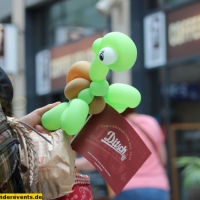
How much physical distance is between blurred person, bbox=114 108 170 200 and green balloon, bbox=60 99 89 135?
224cm

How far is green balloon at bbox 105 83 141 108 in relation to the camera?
2.28 metres

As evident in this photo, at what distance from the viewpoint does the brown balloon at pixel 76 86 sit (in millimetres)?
2191

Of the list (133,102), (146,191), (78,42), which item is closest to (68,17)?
(78,42)

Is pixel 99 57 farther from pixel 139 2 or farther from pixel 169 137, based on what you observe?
pixel 139 2

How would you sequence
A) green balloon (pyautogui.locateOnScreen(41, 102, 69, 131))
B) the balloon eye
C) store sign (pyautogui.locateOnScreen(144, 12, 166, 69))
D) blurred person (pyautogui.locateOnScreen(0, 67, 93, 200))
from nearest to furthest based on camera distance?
blurred person (pyautogui.locateOnScreen(0, 67, 93, 200)) → the balloon eye → green balloon (pyautogui.locateOnScreen(41, 102, 69, 131)) → store sign (pyautogui.locateOnScreen(144, 12, 166, 69))

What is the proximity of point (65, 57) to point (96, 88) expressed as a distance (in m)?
9.72

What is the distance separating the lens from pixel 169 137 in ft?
30.5

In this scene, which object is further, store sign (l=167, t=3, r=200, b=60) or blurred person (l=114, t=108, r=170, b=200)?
store sign (l=167, t=3, r=200, b=60)

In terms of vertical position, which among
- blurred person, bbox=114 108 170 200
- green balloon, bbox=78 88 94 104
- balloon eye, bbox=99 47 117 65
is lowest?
blurred person, bbox=114 108 170 200

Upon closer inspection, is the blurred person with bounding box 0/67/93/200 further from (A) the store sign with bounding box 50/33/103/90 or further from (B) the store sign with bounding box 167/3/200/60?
(A) the store sign with bounding box 50/33/103/90

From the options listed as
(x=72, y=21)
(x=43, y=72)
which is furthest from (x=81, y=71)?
(x=43, y=72)

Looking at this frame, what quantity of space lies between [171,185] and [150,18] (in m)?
2.54

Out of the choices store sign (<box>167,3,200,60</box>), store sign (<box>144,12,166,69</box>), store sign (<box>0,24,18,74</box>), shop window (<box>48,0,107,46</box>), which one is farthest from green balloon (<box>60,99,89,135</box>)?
store sign (<box>0,24,18,74</box>)

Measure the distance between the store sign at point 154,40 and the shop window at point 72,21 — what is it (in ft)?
4.55
